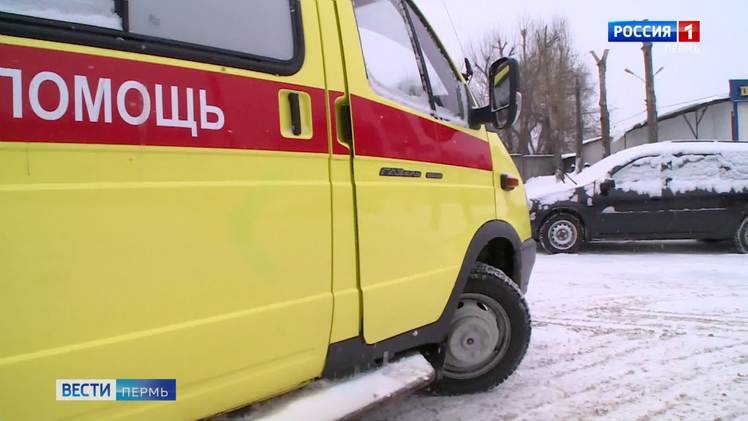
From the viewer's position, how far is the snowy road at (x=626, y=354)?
2734mm

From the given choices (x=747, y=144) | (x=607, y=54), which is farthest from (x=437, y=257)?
(x=607, y=54)

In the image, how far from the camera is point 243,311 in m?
1.69

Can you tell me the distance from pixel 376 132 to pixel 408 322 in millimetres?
901

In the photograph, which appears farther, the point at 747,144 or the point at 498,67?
the point at 747,144

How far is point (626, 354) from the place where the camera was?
3.49 metres

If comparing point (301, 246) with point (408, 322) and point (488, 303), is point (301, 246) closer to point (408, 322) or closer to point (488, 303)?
point (408, 322)

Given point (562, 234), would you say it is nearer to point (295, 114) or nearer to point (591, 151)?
point (295, 114)

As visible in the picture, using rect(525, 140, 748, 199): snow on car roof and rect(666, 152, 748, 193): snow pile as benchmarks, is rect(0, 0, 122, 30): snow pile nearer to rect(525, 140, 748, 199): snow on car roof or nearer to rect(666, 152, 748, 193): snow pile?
rect(525, 140, 748, 199): snow on car roof

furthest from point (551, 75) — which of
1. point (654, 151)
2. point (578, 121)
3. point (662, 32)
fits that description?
point (654, 151)

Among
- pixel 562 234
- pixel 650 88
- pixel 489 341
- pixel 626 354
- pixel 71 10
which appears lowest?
pixel 626 354

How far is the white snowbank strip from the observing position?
1.82 meters

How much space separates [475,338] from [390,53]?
1.66m

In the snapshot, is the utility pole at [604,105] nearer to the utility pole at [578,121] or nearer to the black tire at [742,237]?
the utility pole at [578,121]

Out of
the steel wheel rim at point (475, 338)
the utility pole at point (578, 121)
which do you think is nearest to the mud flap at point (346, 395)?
the steel wheel rim at point (475, 338)
